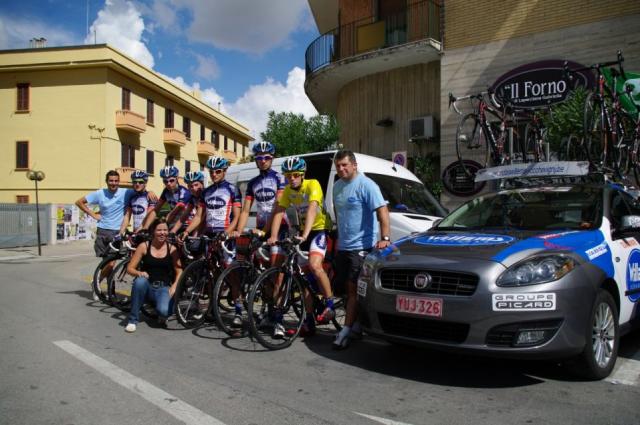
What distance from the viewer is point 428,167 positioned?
47.9 ft

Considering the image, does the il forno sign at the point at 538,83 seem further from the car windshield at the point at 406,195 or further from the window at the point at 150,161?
the window at the point at 150,161

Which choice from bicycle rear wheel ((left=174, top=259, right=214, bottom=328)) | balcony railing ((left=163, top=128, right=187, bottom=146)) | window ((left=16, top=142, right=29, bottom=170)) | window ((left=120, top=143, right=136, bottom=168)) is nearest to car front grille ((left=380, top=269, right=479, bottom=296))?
bicycle rear wheel ((left=174, top=259, right=214, bottom=328))

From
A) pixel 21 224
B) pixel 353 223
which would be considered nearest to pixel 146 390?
pixel 353 223

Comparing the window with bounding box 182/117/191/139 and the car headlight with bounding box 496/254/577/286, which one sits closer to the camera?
the car headlight with bounding box 496/254/577/286

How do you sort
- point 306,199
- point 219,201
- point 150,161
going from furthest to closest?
1. point 150,161
2. point 219,201
3. point 306,199

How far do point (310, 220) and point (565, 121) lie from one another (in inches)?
210

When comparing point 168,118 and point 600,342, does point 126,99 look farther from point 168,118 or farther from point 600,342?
point 600,342

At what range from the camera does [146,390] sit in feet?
12.7

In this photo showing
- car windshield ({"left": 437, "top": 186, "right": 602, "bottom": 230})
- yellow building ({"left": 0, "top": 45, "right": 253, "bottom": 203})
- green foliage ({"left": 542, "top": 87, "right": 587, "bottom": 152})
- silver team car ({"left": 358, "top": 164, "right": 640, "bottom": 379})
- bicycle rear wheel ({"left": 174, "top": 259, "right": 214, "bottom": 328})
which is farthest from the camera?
yellow building ({"left": 0, "top": 45, "right": 253, "bottom": 203})

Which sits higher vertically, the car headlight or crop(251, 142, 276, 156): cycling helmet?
crop(251, 142, 276, 156): cycling helmet

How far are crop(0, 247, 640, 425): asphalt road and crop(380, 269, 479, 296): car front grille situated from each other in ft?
2.36

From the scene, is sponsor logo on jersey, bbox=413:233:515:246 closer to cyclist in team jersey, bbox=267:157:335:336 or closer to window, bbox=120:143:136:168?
cyclist in team jersey, bbox=267:157:335:336

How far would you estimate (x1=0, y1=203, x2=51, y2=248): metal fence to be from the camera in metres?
22.7

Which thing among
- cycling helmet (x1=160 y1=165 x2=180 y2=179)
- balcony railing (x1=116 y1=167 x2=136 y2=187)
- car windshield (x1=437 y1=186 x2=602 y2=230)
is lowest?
car windshield (x1=437 y1=186 x2=602 y2=230)
